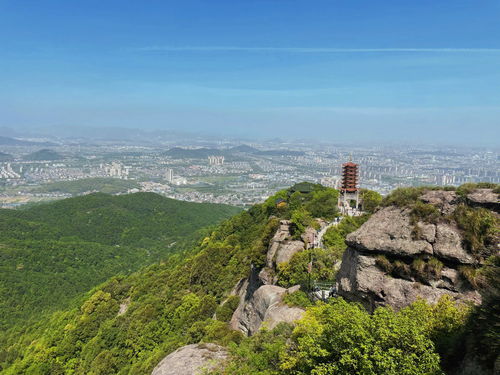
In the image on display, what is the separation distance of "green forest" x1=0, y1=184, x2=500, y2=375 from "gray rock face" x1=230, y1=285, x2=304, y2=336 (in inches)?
31.1

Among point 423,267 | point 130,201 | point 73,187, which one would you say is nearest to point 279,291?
point 423,267

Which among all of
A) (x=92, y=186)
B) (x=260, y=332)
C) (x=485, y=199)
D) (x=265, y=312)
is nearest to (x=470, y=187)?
(x=485, y=199)

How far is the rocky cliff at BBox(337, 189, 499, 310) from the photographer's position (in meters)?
11.1

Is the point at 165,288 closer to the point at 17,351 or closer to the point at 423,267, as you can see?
the point at 17,351

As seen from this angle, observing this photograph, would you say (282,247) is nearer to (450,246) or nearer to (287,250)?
(287,250)

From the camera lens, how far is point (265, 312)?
55.9 ft

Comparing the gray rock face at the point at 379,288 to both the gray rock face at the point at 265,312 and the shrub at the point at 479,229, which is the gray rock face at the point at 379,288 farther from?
the gray rock face at the point at 265,312

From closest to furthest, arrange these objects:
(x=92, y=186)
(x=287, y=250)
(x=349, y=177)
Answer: (x=287, y=250), (x=349, y=177), (x=92, y=186)

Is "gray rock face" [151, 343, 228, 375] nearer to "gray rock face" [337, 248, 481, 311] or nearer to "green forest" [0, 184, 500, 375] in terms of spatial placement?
"green forest" [0, 184, 500, 375]

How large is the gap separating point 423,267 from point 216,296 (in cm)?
2099

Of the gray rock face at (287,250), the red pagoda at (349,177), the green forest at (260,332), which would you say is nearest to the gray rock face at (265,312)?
the green forest at (260,332)

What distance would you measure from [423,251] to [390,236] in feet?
4.22

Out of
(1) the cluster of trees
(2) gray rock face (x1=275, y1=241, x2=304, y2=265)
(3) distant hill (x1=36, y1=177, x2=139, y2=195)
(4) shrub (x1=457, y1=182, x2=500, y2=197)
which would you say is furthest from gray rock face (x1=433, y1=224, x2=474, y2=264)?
(3) distant hill (x1=36, y1=177, x2=139, y2=195)

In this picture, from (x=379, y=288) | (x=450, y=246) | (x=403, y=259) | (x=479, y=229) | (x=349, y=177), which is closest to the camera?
(x=479, y=229)
